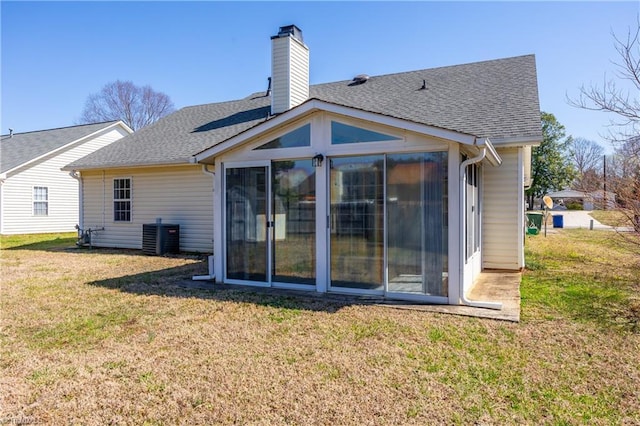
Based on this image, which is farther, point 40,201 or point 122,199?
point 40,201

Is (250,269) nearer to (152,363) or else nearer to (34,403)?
(152,363)

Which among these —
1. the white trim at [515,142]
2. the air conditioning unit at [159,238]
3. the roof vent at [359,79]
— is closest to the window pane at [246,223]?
the white trim at [515,142]

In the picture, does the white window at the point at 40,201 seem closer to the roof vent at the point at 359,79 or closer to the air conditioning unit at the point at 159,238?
the air conditioning unit at the point at 159,238

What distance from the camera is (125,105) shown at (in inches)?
1459

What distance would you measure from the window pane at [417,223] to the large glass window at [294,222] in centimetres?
125

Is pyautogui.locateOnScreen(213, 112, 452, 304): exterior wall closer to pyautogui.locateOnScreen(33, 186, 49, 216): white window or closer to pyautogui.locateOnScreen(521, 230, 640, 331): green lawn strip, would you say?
pyautogui.locateOnScreen(521, 230, 640, 331): green lawn strip

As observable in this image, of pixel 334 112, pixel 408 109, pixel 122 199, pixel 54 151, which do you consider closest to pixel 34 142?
pixel 54 151

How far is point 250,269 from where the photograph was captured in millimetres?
7055

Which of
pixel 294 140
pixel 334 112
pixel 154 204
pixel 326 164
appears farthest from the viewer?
pixel 154 204

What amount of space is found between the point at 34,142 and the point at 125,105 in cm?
1777

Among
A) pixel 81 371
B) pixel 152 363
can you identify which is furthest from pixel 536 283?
pixel 81 371

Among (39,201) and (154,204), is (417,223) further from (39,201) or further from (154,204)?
(39,201)

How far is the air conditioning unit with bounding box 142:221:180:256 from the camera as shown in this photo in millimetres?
11391

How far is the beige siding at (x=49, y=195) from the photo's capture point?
17.1 meters
